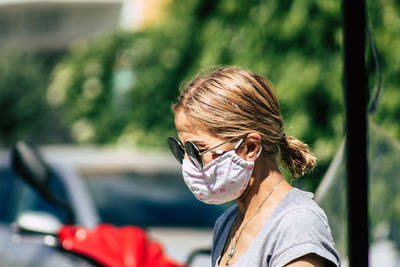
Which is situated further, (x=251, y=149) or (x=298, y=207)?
(x=251, y=149)

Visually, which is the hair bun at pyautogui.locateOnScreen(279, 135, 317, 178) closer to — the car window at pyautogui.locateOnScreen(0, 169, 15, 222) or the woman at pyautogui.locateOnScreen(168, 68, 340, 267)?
the woman at pyautogui.locateOnScreen(168, 68, 340, 267)

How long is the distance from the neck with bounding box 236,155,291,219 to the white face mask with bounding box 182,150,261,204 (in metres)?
0.03

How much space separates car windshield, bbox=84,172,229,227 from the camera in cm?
439

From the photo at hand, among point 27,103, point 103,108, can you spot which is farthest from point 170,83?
point 27,103

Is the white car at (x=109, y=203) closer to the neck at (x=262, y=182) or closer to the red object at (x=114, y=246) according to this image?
the red object at (x=114, y=246)

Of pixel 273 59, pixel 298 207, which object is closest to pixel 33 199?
pixel 273 59

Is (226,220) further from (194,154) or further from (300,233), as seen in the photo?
(300,233)

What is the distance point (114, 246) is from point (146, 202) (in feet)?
3.36

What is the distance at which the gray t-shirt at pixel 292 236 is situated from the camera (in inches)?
58.6

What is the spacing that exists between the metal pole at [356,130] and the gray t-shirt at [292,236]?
0.22 ft

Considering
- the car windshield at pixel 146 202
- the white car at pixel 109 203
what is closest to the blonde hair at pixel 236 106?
the white car at pixel 109 203

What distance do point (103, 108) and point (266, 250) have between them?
7.62m

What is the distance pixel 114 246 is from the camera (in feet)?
11.7

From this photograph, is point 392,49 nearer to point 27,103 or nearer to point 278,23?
point 278,23
